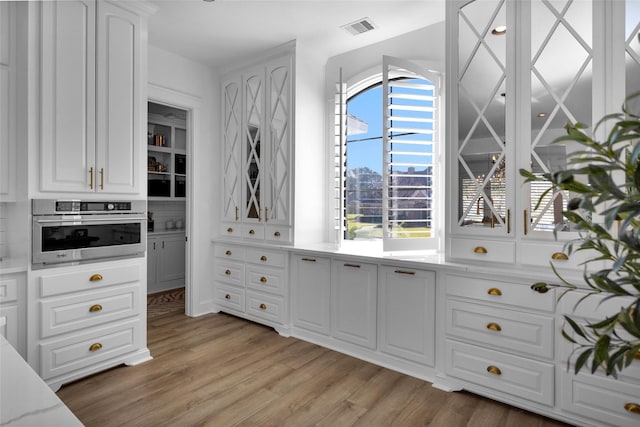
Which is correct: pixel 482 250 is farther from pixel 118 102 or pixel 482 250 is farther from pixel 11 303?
pixel 11 303

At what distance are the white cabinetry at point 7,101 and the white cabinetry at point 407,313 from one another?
2.66 metres

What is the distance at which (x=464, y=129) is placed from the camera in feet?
8.24

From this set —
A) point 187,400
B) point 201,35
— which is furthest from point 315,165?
point 187,400

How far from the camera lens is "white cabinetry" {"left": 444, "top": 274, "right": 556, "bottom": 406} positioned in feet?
7.03

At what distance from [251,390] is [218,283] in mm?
1861

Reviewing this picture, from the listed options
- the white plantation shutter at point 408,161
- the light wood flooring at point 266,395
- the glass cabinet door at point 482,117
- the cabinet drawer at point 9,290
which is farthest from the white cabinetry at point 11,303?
the glass cabinet door at point 482,117

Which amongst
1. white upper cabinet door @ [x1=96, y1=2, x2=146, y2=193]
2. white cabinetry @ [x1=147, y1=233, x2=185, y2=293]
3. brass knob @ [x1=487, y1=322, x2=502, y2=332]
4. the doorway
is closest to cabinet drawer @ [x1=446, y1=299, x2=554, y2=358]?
brass knob @ [x1=487, y1=322, x2=502, y2=332]

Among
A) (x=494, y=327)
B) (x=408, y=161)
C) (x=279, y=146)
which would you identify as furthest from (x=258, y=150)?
(x=494, y=327)

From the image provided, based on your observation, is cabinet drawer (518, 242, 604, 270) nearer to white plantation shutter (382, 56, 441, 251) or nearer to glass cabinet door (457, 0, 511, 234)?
glass cabinet door (457, 0, 511, 234)

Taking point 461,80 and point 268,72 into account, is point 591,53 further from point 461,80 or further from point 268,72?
point 268,72

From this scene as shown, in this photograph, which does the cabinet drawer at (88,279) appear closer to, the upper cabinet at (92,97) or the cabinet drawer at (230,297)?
the upper cabinet at (92,97)

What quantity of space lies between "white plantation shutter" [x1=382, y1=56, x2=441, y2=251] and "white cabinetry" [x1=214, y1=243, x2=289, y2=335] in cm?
118

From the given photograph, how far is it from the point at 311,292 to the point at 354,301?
477 millimetres

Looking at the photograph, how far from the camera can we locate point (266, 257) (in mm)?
3635
